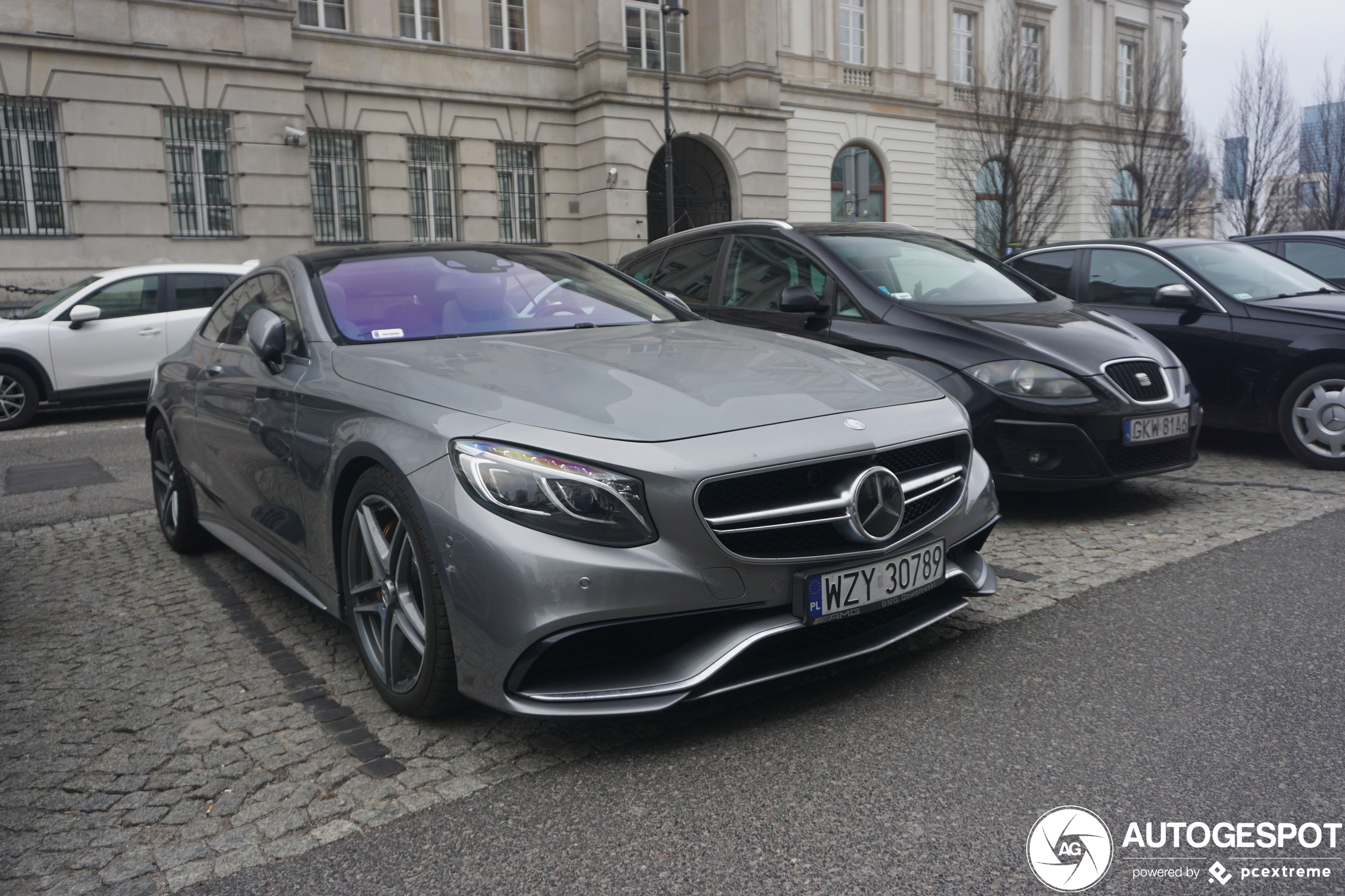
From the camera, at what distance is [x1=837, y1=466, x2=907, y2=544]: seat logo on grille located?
9.52 feet

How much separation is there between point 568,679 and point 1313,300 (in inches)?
252

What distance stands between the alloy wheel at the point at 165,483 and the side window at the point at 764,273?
126 inches

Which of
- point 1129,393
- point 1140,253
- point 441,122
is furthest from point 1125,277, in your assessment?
point 441,122

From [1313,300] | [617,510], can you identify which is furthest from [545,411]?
[1313,300]

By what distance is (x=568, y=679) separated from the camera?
2.74m

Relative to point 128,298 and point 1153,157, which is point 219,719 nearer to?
point 128,298

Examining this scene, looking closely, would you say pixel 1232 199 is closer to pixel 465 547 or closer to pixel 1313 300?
pixel 1313 300

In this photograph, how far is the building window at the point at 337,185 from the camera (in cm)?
2195

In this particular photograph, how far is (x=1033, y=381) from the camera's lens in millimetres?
5258

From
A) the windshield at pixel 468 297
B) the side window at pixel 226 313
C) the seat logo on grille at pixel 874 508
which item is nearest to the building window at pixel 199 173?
the side window at pixel 226 313

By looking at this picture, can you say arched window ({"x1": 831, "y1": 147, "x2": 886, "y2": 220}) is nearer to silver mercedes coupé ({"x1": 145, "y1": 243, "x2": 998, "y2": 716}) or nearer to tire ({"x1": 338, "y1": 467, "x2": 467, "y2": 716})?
silver mercedes coupé ({"x1": 145, "y1": 243, "x2": 998, "y2": 716})

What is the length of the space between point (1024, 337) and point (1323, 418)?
2550 mm

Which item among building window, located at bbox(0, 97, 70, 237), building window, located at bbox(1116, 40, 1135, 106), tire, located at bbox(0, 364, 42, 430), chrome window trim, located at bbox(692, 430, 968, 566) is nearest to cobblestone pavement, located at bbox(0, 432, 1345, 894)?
chrome window trim, located at bbox(692, 430, 968, 566)

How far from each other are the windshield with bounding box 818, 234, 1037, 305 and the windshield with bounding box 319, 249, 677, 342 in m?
1.89
